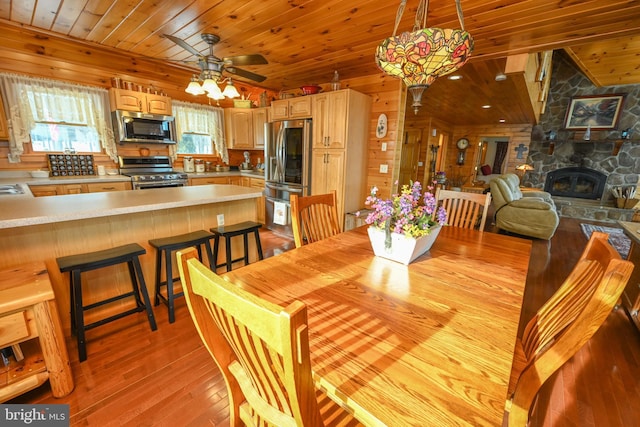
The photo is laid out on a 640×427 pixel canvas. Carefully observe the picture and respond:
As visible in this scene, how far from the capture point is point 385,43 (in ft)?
3.76

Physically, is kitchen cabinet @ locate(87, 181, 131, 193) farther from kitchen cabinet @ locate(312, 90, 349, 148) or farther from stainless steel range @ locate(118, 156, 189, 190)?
kitchen cabinet @ locate(312, 90, 349, 148)

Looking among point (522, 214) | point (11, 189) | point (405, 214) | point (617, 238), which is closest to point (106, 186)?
point (11, 189)

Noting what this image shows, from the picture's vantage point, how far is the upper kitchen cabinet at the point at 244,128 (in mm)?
4754

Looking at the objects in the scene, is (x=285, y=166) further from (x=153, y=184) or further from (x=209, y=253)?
(x=209, y=253)

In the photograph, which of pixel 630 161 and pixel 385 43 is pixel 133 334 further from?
pixel 630 161

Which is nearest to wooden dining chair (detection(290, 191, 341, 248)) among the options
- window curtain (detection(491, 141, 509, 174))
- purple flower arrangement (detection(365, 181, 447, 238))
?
purple flower arrangement (detection(365, 181, 447, 238))

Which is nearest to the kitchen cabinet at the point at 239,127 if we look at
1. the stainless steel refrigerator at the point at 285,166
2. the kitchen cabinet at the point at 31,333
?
the stainless steel refrigerator at the point at 285,166

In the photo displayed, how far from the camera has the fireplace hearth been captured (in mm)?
6414

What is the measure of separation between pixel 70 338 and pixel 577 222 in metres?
8.14

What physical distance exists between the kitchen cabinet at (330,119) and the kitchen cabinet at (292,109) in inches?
5.1

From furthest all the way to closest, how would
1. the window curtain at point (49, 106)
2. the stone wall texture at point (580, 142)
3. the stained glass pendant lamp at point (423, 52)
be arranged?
the stone wall texture at point (580, 142) < the window curtain at point (49, 106) < the stained glass pendant lamp at point (423, 52)

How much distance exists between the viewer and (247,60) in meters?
2.19

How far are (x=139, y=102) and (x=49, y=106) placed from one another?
983mm

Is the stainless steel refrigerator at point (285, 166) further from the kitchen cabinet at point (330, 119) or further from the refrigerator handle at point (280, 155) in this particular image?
the kitchen cabinet at point (330, 119)
